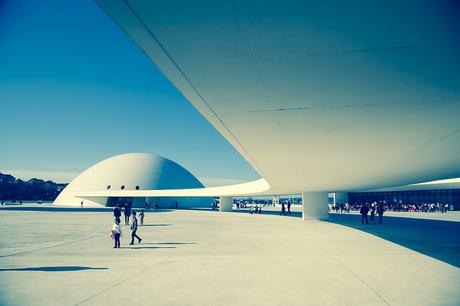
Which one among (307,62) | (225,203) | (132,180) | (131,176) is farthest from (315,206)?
(131,176)

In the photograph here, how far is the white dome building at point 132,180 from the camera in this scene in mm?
67500

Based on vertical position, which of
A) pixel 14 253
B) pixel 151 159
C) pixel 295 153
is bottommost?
pixel 14 253

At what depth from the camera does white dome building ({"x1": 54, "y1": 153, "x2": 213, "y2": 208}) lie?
221 feet

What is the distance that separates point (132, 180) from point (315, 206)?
51.0 m

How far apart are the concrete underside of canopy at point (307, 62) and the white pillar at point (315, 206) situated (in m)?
20.6

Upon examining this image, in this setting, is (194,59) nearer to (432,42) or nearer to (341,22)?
(341,22)

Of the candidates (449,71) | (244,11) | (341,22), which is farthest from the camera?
(449,71)

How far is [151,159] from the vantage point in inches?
3105

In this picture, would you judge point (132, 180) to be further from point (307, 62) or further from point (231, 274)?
point (307, 62)

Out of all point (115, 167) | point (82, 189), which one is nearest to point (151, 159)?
point (115, 167)

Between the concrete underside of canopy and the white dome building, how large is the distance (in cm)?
6113

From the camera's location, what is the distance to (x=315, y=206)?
2800cm

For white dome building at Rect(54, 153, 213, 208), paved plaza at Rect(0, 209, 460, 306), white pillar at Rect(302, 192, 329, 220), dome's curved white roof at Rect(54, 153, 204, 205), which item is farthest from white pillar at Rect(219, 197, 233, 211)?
paved plaza at Rect(0, 209, 460, 306)

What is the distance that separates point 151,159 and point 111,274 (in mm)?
73158
